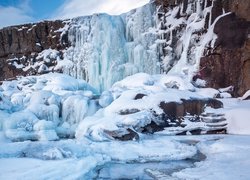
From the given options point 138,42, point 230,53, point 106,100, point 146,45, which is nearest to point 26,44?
point 138,42

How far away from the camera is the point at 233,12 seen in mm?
18344

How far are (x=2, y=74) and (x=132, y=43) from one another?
12.8m

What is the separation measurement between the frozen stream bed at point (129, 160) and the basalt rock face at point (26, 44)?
18.5 metres

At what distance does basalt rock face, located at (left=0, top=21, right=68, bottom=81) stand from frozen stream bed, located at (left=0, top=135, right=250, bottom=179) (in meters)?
18.5

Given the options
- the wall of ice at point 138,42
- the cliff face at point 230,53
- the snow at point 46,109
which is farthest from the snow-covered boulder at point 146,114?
the wall of ice at point 138,42

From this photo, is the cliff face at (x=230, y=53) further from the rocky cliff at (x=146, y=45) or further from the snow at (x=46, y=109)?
the snow at (x=46, y=109)

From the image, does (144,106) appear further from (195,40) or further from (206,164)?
(195,40)

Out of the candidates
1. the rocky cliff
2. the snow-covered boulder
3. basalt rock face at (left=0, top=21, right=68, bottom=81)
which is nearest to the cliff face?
the rocky cliff

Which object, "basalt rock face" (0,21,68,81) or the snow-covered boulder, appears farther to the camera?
"basalt rock face" (0,21,68,81)

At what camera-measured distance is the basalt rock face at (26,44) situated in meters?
28.1

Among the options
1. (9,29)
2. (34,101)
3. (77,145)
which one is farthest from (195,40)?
(9,29)

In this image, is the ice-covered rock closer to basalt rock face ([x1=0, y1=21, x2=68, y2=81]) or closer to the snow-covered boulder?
the snow-covered boulder

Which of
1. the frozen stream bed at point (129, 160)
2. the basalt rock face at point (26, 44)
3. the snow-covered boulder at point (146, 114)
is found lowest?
the frozen stream bed at point (129, 160)

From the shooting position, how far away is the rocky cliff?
17812 millimetres
